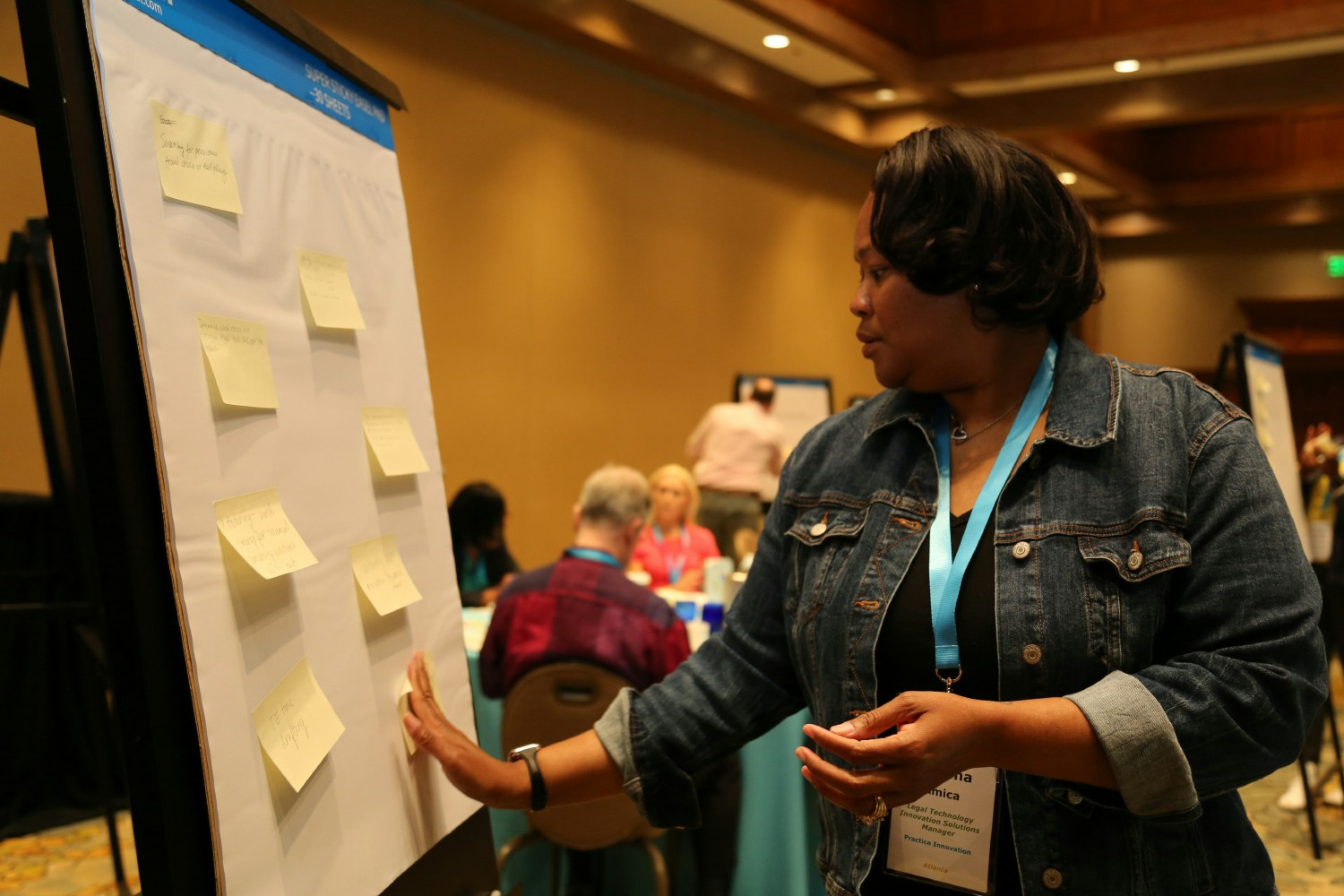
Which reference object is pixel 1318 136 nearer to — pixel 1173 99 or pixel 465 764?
pixel 1173 99

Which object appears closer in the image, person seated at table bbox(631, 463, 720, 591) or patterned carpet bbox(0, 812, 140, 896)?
patterned carpet bbox(0, 812, 140, 896)

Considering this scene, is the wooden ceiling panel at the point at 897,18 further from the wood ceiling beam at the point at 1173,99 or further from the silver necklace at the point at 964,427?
the silver necklace at the point at 964,427

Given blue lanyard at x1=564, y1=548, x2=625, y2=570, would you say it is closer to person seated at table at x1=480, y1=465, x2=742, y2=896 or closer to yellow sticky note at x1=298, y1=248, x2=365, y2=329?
person seated at table at x1=480, y1=465, x2=742, y2=896

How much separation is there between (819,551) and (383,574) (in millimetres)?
505

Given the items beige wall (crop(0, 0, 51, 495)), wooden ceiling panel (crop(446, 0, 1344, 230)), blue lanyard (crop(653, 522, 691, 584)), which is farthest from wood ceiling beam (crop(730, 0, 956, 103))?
beige wall (crop(0, 0, 51, 495))

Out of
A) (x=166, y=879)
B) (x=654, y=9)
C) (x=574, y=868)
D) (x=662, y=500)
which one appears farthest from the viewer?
(x=654, y=9)

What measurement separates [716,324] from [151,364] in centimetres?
737

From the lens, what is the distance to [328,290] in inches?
49.3

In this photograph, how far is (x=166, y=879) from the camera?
2.94 ft

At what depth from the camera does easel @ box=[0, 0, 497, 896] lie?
867 millimetres

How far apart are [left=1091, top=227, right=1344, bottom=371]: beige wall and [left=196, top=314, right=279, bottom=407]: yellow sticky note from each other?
1180cm

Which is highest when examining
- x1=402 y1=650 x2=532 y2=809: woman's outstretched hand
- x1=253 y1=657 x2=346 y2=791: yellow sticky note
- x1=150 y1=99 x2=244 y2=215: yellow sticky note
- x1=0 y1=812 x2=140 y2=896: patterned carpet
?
x1=150 y1=99 x2=244 y2=215: yellow sticky note

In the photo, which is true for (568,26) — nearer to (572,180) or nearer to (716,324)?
(572,180)

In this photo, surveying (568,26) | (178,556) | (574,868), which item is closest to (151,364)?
(178,556)
